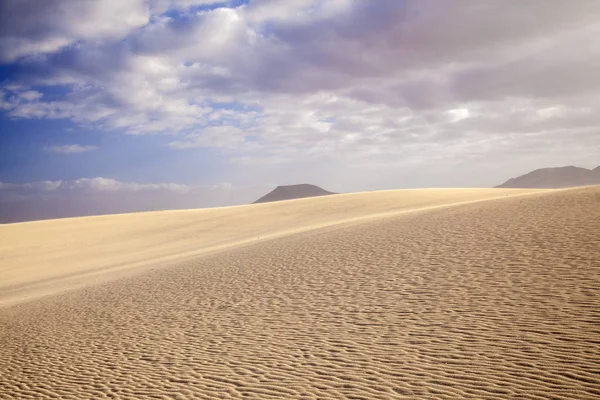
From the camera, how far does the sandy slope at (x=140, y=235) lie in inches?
1029

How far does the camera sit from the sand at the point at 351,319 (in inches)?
264

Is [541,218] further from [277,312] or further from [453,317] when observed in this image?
[277,312]

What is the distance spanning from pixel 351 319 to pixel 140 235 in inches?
1362

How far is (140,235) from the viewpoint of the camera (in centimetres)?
4053

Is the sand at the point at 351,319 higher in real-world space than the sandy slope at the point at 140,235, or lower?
lower

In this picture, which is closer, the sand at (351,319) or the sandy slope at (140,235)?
the sand at (351,319)

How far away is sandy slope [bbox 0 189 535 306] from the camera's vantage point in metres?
26.1

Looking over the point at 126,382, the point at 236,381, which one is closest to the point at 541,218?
the point at 236,381

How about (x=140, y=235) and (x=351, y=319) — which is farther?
(x=140, y=235)

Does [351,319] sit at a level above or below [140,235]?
below

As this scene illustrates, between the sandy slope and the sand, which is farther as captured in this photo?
the sandy slope

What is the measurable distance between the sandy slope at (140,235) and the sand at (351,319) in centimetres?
373

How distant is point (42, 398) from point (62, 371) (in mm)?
1424

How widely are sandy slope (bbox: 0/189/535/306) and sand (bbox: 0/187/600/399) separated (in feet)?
12.3
